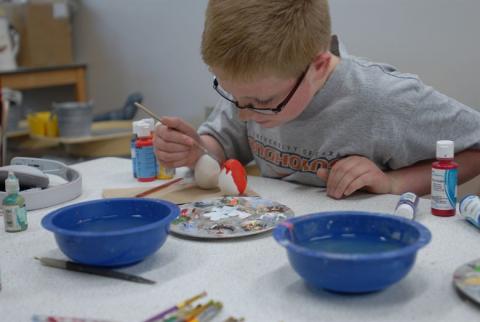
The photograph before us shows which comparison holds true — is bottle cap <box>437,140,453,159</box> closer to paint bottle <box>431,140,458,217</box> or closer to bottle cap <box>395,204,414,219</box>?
paint bottle <box>431,140,458,217</box>

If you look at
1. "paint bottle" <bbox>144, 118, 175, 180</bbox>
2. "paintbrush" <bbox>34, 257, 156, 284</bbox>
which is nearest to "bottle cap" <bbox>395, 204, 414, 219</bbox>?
Result: "paintbrush" <bbox>34, 257, 156, 284</bbox>

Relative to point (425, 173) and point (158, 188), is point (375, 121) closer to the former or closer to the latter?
point (425, 173)

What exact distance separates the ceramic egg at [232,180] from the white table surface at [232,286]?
25cm

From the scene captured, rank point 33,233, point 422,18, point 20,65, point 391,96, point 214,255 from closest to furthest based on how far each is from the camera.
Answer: point 214,255, point 33,233, point 391,96, point 422,18, point 20,65

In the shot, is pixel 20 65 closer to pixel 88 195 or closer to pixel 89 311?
pixel 88 195

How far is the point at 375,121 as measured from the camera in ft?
3.93

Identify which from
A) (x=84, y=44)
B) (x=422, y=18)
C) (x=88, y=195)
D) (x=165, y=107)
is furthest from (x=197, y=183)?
(x=84, y=44)

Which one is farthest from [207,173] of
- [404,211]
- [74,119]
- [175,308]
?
[74,119]

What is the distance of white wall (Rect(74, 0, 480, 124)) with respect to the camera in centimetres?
203

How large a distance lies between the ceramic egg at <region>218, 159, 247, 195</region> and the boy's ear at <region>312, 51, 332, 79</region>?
0.77ft

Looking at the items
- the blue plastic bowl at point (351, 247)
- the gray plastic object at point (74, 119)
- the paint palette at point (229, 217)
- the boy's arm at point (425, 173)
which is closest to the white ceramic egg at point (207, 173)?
the paint palette at point (229, 217)

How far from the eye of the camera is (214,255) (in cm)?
85

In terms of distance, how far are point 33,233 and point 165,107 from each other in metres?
2.45

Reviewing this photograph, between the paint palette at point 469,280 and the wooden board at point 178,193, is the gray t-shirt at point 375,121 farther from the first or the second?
the paint palette at point 469,280
